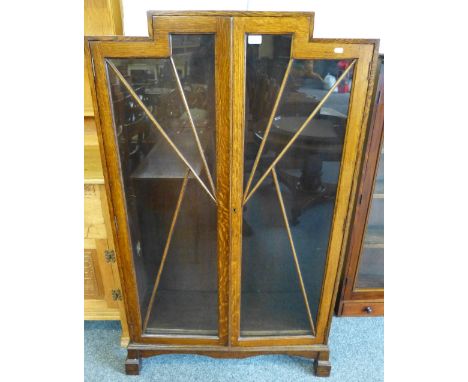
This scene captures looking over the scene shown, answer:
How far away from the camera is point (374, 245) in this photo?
4.38 ft

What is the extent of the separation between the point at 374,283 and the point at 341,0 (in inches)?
41.7

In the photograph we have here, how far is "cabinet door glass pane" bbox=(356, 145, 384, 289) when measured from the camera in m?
1.25

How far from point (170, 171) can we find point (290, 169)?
332 millimetres

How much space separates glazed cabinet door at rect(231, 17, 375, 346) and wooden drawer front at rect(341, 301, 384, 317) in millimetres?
336

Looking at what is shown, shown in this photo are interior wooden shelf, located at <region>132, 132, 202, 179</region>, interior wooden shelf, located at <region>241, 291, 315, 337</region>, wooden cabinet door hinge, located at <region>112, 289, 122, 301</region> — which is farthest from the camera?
wooden cabinet door hinge, located at <region>112, 289, 122, 301</region>

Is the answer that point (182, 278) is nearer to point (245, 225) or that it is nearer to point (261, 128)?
point (245, 225)

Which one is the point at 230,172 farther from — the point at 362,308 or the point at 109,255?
the point at 362,308

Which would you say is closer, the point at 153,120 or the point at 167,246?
the point at 153,120

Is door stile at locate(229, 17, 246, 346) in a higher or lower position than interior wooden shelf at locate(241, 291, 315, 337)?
higher

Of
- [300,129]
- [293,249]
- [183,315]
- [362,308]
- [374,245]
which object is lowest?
[362,308]

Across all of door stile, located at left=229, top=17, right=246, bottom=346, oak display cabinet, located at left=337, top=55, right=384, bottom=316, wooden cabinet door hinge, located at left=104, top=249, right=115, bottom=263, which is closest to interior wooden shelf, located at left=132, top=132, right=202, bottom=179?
door stile, located at left=229, top=17, right=246, bottom=346

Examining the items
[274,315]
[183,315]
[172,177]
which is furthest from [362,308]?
[172,177]

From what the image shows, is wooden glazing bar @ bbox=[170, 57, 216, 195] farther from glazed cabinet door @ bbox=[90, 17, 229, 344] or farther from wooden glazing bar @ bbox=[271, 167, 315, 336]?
wooden glazing bar @ bbox=[271, 167, 315, 336]

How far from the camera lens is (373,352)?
50.1 inches
